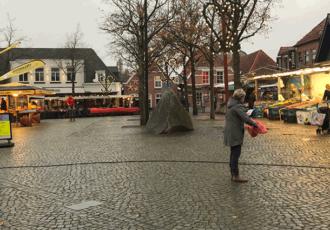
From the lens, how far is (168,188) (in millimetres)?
6363

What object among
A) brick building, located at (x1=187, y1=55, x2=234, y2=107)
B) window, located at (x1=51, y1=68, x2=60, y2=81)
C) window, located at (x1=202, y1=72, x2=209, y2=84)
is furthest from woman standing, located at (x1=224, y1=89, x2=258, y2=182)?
window, located at (x1=202, y1=72, x2=209, y2=84)

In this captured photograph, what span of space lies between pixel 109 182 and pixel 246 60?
184ft

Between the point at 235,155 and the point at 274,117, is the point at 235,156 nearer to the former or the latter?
the point at 235,155

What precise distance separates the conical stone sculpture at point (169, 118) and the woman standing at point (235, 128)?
922 cm

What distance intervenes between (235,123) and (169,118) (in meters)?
9.70

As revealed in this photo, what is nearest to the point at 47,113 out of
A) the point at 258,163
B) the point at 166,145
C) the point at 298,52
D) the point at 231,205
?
the point at 298,52

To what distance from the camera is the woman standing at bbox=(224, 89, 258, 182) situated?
22.1ft

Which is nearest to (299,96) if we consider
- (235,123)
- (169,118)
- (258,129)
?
(169,118)

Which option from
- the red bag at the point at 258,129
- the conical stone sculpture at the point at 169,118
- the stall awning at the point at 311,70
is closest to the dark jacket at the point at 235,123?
the red bag at the point at 258,129

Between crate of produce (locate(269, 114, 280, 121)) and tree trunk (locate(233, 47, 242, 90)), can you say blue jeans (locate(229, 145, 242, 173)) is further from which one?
crate of produce (locate(269, 114, 280, 121))

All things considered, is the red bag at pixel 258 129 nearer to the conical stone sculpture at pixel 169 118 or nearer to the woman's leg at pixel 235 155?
the woman's leg at pixel 235 155

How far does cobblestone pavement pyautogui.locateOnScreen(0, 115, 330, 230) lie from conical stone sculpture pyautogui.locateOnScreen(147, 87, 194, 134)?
4.90 metres

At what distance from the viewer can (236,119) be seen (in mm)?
6844

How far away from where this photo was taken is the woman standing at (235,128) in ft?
22.1
